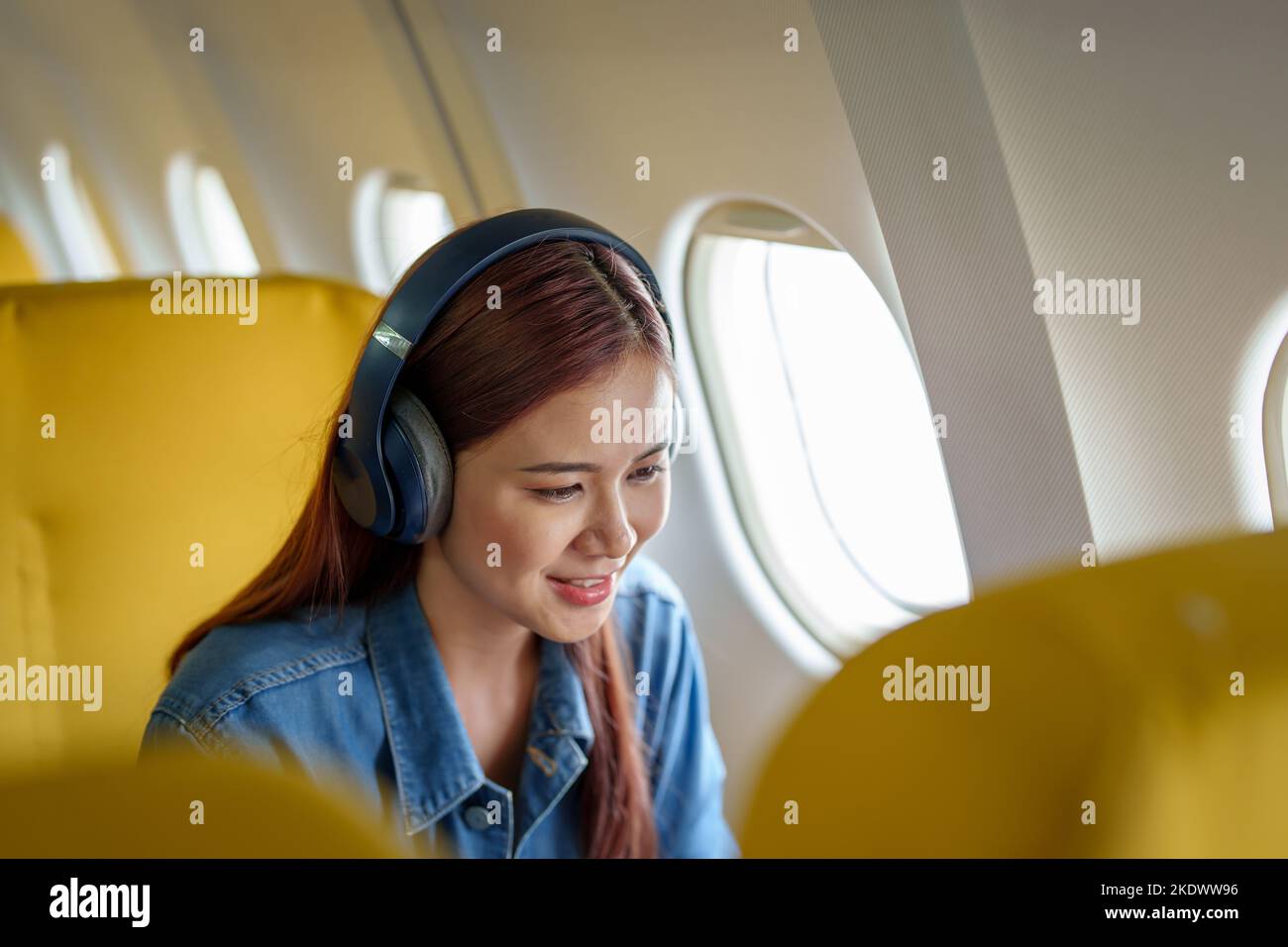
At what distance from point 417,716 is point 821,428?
592mm

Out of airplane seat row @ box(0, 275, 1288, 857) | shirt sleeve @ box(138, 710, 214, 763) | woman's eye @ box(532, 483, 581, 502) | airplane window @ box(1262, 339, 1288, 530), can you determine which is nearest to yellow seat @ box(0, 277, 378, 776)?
airplane seat row @ box(0, 275, 1288, 857)

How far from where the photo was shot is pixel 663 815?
1264 millimetres

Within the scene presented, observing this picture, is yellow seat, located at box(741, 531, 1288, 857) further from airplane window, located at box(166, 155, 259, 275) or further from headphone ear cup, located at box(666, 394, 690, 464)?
airplane window, located at box(166, 155, 259, 275)

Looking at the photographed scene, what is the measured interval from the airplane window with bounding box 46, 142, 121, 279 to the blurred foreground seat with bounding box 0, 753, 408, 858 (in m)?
0.74

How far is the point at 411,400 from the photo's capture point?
3.37ft

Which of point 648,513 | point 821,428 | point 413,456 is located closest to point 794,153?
point 821,428

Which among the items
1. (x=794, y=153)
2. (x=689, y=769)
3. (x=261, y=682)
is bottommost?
(x=689, y=769)

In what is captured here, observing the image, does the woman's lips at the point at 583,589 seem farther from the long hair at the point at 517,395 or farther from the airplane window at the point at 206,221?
the airplane window at the point at 206,221

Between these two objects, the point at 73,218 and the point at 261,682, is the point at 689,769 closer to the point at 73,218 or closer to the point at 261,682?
the point at 261,682

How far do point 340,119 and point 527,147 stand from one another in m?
0.25

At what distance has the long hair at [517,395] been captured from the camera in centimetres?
102

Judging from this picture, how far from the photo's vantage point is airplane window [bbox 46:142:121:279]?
1.45m

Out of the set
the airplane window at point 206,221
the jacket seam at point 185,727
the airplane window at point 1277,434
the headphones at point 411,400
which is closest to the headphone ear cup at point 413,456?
the headphones at point 411,400
